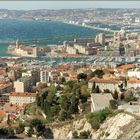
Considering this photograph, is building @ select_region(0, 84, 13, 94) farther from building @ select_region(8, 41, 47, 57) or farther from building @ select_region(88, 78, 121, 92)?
building @ select_region(8, 41, 47, 57)

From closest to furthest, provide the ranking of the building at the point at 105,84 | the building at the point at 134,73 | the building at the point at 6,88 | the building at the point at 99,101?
1. the building at the point at 99,101
2. the building at the point at 105,84
3. the building at the point at 134,73
4. the building at the point at 6,88

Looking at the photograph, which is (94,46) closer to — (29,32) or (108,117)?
(29,32)

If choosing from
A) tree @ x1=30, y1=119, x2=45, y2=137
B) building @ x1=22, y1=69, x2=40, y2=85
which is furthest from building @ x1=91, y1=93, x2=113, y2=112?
building @ x1=22, y1=69, x2=40, y2=85

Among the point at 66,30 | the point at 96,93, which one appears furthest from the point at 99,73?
the point at 66,30

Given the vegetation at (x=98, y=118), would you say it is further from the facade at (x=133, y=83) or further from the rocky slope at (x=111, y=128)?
the facade at (x=133, y=83)

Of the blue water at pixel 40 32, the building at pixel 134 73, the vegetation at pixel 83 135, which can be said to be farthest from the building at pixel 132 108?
the blue water at pixel 40 32

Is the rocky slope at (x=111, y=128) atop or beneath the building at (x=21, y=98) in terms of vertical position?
atop

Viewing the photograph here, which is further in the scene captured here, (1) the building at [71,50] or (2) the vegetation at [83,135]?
(1) the building at [71,50]
